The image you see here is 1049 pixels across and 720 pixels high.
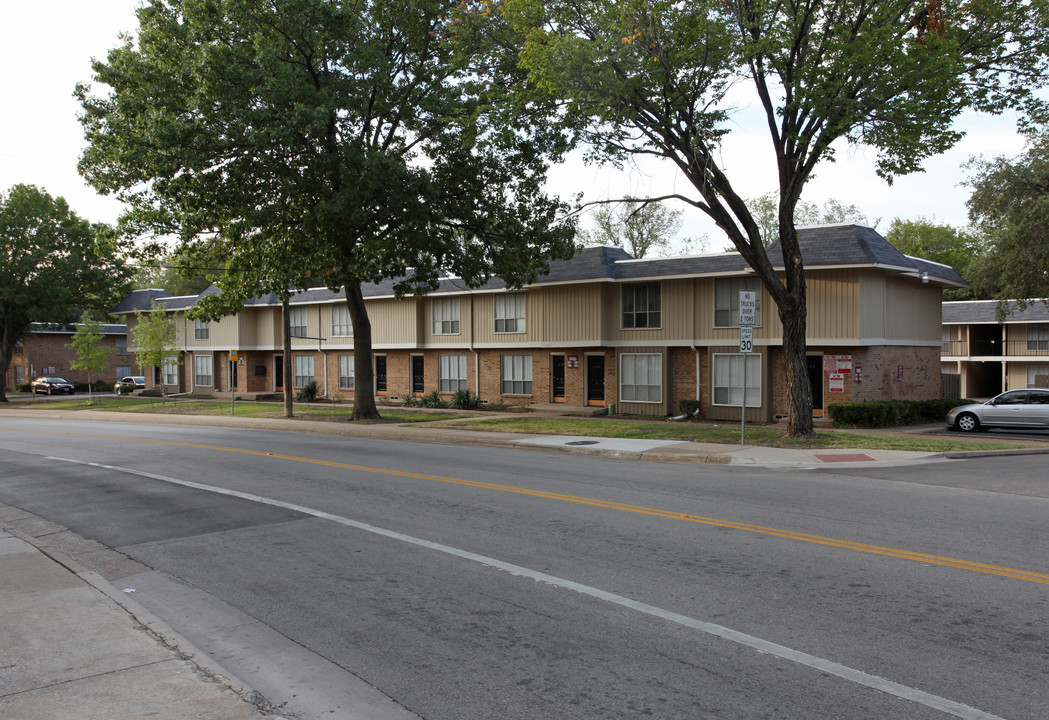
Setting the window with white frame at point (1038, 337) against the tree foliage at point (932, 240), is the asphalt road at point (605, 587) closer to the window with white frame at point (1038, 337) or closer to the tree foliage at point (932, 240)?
the window with white frame at point (1038, 337)

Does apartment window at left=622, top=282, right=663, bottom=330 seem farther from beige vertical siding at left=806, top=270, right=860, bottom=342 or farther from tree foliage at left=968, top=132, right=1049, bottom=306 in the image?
tree foliage at left=968, top=132, right=1049, bottom=306

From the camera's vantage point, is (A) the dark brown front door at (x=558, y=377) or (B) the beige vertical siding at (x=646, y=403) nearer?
(B) the beige vertical siding at (x=646, y=403)

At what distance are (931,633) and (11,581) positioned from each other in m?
8.01

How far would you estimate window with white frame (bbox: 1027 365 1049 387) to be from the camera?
42.3 metres

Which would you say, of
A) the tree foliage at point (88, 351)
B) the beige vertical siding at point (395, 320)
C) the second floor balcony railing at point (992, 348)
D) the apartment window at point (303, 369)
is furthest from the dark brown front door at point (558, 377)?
the tree foliage at point (88, 351)

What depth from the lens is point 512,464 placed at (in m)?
15.4

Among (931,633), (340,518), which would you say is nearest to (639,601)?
(931,633)

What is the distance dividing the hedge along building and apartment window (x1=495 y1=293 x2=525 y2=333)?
6 centimetres

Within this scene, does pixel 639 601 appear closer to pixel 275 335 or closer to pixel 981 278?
pixel 981 278

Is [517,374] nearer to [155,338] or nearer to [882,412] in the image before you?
[882,412]

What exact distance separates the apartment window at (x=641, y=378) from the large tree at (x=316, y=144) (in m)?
6.19

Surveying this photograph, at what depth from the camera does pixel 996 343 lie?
45094 mm

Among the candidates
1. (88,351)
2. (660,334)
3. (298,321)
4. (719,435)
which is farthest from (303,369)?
(719,435)

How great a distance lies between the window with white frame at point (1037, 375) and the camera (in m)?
42.3
